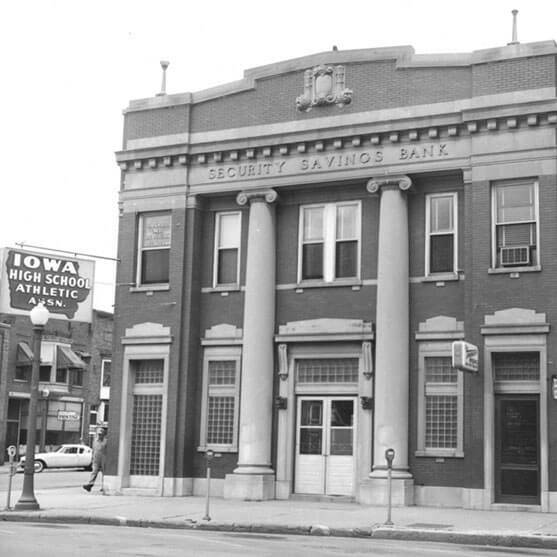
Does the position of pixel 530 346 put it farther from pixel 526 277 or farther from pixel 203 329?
pixel 203 329

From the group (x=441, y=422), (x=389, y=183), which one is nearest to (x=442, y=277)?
(x=389, y=183)

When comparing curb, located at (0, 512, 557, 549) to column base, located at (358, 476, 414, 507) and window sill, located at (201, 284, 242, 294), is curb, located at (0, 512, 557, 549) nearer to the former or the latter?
column base, located at (358, 476, 414, 507)

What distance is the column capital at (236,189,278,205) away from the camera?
84.6 feet

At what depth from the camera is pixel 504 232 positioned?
23.2 m

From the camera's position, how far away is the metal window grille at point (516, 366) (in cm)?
2253

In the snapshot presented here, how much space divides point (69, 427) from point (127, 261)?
3305cm

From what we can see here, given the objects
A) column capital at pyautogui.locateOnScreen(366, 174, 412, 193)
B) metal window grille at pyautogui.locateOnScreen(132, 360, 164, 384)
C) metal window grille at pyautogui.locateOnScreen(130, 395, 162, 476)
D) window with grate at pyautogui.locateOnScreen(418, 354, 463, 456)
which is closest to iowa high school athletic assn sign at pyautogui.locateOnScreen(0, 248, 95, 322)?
metal window grille at pyautogui.locateOnScreen(132, 360, 164, 384)

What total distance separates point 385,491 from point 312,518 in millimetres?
3638

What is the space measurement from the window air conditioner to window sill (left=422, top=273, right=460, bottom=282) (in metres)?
1.30

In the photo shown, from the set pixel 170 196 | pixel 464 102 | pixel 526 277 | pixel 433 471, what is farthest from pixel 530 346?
pixel 170 196

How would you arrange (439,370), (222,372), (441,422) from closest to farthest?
(441,422) < (439,370) < (222,372)

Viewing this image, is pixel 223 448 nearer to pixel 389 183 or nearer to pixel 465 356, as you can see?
pixel 465 356

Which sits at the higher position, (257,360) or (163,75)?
(163,75)

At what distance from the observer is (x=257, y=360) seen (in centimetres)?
2527
